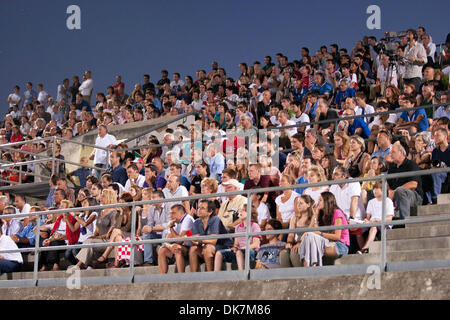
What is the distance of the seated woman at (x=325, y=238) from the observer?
9031 millimetres

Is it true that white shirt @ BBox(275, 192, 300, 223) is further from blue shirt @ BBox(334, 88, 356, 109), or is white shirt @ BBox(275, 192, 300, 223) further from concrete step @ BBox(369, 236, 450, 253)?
blue shirt @ BBox(334, 88, 356, 109)

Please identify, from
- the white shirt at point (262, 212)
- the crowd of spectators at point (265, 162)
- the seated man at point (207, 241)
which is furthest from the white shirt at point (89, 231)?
the white shirt at point (262, 212)

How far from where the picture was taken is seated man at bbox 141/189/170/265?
11.0 metres

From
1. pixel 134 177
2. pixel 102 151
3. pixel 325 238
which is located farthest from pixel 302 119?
pixel 325 238

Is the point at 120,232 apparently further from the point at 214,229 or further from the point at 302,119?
the point at 302,119

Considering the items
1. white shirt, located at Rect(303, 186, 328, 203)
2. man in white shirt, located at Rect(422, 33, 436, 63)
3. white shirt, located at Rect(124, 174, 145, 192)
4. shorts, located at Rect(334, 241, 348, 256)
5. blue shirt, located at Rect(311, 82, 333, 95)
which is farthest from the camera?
man in white shirt, located at Rect(422, 33, 436, 63)

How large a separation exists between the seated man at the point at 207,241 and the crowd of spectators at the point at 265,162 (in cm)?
1

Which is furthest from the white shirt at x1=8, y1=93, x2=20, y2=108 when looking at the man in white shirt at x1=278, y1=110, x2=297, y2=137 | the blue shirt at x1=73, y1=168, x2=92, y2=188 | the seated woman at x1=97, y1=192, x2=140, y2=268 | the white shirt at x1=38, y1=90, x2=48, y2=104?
the seated woman at x1=97, y1=192, x2=140, y2=268

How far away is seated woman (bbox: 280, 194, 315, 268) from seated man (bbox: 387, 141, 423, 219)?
976 millimetres

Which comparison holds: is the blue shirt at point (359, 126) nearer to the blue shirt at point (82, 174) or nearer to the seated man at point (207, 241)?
the seated man at point (207, 241)

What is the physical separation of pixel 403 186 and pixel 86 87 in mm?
15802

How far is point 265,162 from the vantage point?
1235 centimetres
